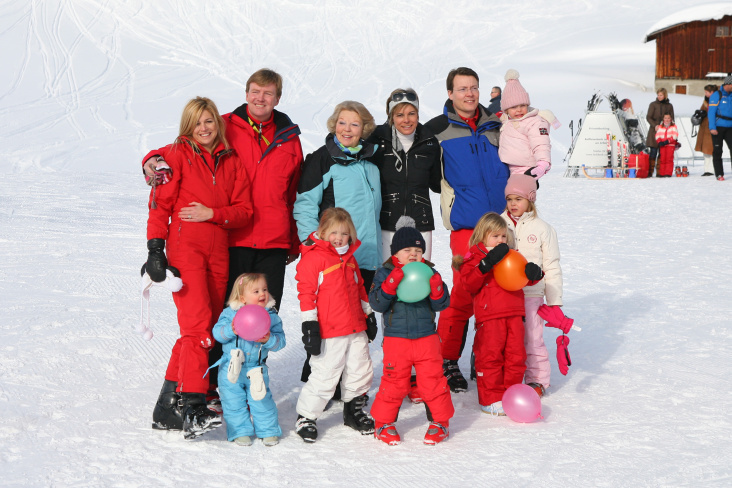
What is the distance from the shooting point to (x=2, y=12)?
115 feet

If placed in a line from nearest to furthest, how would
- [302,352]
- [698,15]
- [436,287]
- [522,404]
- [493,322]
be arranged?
[436,287] → [522,404] → [493,322] → [302,352] → [698,15]

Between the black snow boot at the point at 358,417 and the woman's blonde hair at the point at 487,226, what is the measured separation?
1166mm

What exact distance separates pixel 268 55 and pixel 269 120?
99.0ft

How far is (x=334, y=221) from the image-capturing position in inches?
171

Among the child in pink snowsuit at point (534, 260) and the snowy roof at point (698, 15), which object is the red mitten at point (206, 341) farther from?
the snowy roof at point (698, 15)

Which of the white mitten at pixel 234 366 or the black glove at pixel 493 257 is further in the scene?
the black glove at pixel 493 257

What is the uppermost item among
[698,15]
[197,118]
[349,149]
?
[698,15]

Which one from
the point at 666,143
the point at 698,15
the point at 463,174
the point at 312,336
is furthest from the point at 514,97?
the point at 698,15

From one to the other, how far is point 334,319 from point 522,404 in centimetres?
115

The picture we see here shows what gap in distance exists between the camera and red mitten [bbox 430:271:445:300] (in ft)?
13.9

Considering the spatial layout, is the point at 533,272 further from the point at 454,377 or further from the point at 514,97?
the point at 514,97

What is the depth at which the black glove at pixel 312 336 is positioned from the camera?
4.20 m

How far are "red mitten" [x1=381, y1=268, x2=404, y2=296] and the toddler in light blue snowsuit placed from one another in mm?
647

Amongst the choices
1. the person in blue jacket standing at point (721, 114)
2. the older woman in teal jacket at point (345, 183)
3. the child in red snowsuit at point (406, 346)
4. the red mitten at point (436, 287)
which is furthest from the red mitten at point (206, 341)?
the person in blue jacket standing at point (721, 114)
